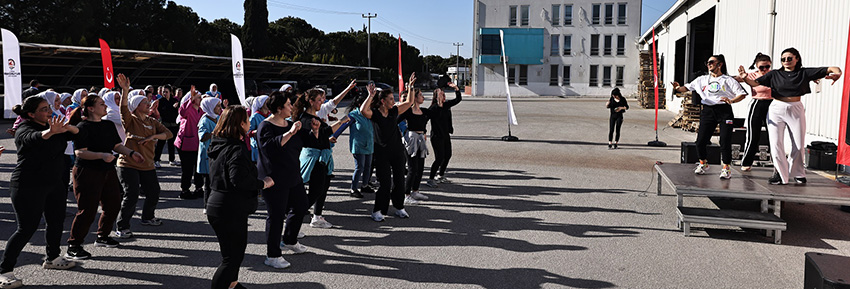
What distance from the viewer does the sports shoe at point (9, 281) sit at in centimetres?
481

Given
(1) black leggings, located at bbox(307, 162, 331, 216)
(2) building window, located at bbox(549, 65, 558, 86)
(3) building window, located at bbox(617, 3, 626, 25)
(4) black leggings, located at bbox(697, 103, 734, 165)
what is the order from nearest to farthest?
(1) black leggings, located at bbox(307, 162, 331, 216), (4) black leggings, located at bbox(697, 103, 734, 165), (3) building window, located at bbox(617, 3, 626, 25), (2) building window, located at bbox(549, 65, 558, 86)

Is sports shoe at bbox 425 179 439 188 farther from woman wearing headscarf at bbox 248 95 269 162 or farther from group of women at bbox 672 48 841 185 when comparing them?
group of women at bbox 672 48 841 185

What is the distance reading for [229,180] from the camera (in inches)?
171

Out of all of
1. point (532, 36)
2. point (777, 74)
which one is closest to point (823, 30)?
point (777, 74)

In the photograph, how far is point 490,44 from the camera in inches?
2391

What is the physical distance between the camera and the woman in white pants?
719 centimetres

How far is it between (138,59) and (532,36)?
41090 millimetres

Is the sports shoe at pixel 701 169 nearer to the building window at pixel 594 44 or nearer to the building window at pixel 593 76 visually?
the building window at pixel 593 76

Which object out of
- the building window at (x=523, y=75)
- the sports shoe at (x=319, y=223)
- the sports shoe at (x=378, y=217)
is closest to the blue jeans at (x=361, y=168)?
the sports shoe at (x=378, y=217)

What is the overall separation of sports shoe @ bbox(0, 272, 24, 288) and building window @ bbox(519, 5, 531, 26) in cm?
5932

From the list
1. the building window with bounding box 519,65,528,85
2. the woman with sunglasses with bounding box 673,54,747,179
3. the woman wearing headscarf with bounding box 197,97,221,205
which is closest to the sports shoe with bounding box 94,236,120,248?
the woman wearing headscarf with bounding box 197,97,221,205

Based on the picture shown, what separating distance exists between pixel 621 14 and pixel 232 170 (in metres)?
61.8

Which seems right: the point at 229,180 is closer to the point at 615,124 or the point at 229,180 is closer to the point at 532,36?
the point at 615,124

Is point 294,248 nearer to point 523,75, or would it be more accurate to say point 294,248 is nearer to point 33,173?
point 33,173
